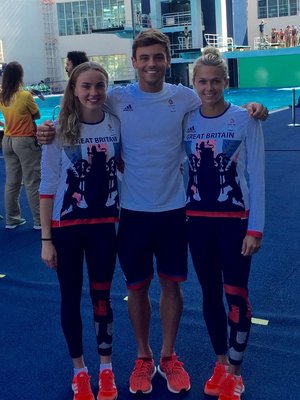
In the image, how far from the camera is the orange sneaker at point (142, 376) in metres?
2.39

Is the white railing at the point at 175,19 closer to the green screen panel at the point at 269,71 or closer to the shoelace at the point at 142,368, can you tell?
the green screen panel at the point at 269,71

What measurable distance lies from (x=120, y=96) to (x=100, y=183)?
1.31 feet

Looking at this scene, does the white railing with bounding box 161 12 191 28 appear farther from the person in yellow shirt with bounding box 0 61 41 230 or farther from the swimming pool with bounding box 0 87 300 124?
the person in yellow shirt with bounding box 0 61 41 230

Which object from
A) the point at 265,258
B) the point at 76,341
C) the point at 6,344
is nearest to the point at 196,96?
the point at 76,341

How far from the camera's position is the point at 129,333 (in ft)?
9.73

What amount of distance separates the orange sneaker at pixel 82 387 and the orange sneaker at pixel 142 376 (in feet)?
0.63

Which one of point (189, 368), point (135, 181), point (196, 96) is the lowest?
point (189, 368)

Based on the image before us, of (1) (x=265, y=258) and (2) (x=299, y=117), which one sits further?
(2) (x=299, y=117)

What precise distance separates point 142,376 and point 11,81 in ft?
10.3

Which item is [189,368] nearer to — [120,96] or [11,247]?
[120,96]

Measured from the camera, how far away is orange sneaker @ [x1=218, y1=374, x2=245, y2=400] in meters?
2.28

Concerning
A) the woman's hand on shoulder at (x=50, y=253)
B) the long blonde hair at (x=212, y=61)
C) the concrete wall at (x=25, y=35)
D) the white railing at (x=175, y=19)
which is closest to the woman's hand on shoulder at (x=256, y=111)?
the long blonde hair at (x=212, y=61)

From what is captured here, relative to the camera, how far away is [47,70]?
1471 inches

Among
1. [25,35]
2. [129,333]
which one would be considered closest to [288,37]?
[25,35]
